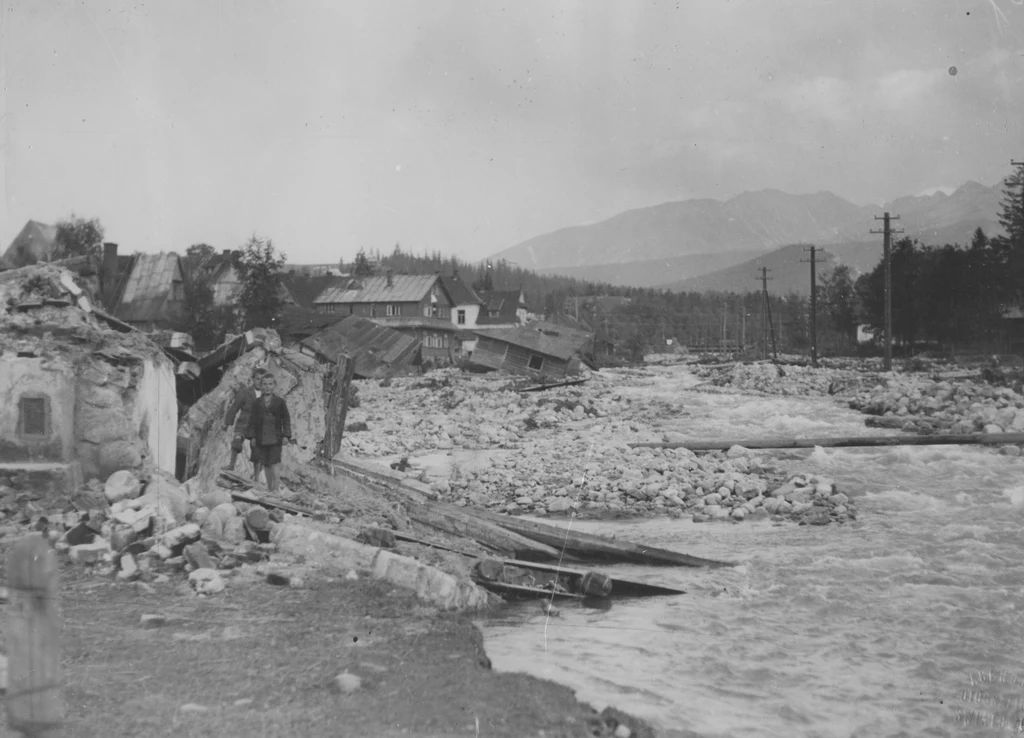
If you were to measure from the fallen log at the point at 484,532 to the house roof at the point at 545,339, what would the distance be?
1322 inches

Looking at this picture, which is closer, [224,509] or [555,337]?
[224,509]

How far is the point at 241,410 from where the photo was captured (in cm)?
1069

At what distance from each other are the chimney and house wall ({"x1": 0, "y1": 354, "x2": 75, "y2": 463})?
92.7 feet

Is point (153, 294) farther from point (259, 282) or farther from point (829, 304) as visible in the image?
point (829, 304)

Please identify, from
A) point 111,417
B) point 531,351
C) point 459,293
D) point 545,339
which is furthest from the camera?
point 459,293

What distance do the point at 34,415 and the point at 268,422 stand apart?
7.75ft

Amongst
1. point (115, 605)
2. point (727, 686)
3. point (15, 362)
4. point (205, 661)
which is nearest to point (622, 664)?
point (727, 686)

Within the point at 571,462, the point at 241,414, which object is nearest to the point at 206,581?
the point at 241,414

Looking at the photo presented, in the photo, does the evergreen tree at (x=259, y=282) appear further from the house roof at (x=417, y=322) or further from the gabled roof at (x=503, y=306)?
the gabled roof at (x=503, y=306)

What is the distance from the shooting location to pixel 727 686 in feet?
20.5

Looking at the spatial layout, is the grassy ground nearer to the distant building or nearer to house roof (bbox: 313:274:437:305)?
house roof (bbox: 313:274:437:305)

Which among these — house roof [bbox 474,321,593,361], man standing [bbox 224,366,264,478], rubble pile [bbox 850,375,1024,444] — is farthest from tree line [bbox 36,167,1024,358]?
man standing [bbox 224,366,264,478]

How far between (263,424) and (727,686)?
5.86 m

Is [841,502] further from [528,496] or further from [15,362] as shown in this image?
[15,362]
